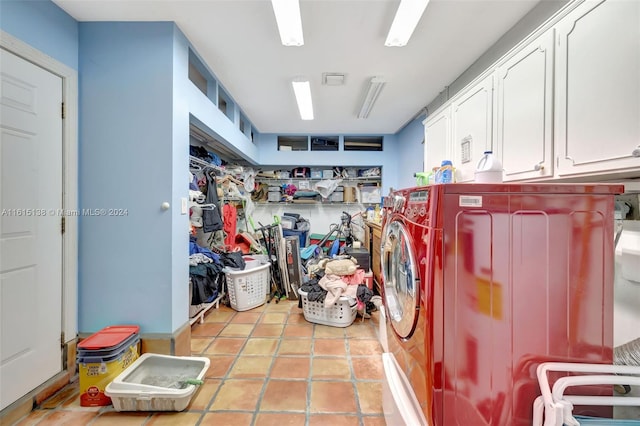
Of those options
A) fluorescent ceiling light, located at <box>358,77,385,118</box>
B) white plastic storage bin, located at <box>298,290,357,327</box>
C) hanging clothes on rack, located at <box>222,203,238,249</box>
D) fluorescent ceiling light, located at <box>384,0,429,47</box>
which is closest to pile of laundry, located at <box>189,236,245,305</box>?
hanging clothes on rack, located at <box>222,203,238,249</box>

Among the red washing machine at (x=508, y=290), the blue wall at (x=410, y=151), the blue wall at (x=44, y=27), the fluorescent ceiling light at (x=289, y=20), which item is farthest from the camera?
the blue wall at (x=410, y=151)

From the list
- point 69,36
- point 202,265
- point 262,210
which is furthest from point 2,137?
point 262,210

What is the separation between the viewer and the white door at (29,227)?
138cm

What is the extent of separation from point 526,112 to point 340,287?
1987 mm

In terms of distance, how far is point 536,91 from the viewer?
1316 mm

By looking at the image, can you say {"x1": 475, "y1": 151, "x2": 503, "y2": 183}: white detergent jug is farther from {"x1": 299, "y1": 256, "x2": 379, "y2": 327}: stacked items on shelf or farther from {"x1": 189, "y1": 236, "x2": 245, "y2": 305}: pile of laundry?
{"x1": 189, "y1": 236, "x2": 245, "y2": 305}: pile of laundry

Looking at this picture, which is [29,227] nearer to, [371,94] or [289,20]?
[289,20]

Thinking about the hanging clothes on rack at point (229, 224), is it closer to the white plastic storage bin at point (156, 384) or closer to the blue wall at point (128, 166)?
the blue wall at point (128, 166)

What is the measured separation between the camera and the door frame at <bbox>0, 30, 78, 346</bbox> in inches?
66.2

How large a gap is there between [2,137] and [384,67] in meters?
2.74

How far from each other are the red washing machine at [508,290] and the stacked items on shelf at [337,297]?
1526mm

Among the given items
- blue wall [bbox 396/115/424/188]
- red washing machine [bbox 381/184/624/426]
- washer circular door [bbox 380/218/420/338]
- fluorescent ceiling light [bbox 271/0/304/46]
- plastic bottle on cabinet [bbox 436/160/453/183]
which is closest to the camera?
red washing machine [bbox 381/184/624/426]

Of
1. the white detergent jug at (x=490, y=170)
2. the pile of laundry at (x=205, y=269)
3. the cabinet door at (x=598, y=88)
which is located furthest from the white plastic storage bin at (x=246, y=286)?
the cabinet door at (x=598, y=88)

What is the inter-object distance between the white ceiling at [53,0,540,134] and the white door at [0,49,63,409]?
714 mm
